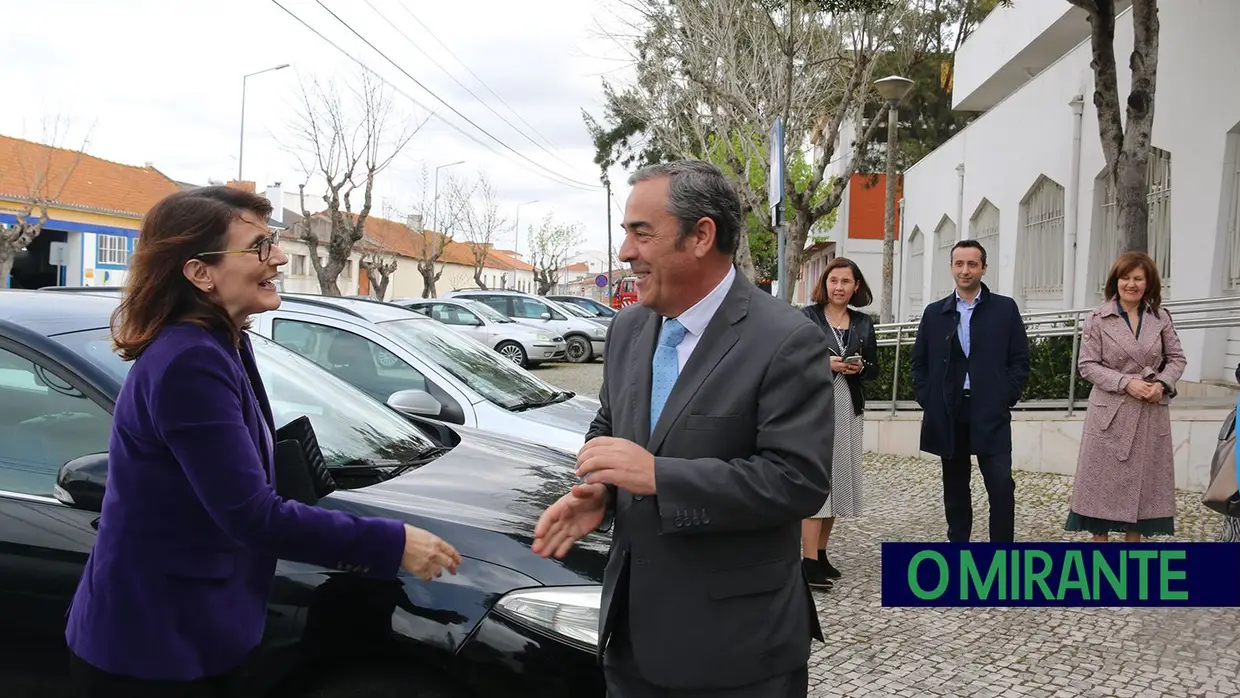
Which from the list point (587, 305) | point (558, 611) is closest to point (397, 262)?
point (587, 305)

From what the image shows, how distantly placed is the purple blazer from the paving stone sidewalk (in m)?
2.69

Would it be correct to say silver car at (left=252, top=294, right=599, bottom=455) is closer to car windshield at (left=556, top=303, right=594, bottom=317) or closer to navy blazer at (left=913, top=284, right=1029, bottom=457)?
navy blazer at (left=913, top=284, right=1029, bottom=457)

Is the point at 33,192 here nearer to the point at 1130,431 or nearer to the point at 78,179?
the point at 78,179

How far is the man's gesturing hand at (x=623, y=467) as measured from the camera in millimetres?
1755

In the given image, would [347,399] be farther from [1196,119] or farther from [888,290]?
[888,290]

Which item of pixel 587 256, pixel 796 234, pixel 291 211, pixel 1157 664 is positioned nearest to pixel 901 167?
pixel 796 234

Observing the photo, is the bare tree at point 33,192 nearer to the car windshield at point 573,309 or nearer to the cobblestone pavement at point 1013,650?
the car windshield at point 573,309

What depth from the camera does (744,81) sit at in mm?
18391

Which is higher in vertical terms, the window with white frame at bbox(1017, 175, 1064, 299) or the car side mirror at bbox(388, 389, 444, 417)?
the window with white frame at bbox(1017, 175, 1064, 299)

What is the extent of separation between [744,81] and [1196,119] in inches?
379

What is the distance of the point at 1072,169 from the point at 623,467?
13.5 meters

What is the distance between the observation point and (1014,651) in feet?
14.6

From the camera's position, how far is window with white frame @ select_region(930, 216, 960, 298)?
2109 centimetres

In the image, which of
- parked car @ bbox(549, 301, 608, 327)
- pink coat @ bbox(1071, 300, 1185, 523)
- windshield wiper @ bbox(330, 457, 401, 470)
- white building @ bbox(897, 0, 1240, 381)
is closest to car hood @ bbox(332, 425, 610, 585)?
windshield wiper @ bbox(330, 457, 401, 470)
